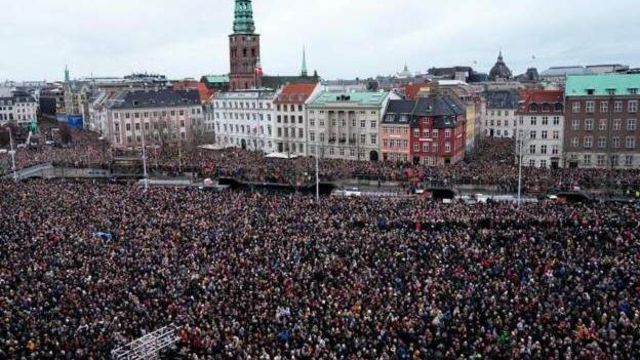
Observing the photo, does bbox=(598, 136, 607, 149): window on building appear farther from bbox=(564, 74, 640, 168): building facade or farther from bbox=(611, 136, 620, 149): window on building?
bbox=(611, 136, 620, 149): window on building

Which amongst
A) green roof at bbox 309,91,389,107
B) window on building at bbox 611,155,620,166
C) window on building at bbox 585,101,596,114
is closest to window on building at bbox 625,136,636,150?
window on building at bbox 611,155,620,166

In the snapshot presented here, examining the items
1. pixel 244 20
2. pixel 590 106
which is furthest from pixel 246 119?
pixel 590 106

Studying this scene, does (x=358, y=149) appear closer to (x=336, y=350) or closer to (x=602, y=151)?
(x=602, y=151)

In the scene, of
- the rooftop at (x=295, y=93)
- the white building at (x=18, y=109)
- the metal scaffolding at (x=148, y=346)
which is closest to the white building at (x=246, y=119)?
the rooftop at (x=295, y=93)

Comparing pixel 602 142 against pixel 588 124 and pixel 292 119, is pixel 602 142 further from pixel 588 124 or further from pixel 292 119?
pixel 292 119

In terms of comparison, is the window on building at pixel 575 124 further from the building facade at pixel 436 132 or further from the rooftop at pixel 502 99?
the rooftop at pixel 502 99

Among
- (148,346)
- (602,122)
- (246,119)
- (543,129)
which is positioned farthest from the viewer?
(246,119)
